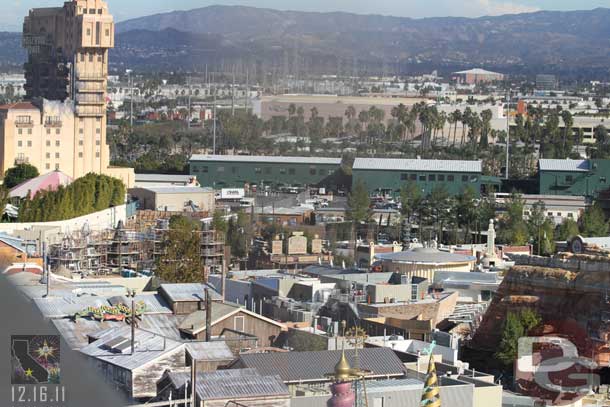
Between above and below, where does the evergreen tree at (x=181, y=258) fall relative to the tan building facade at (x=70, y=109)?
below

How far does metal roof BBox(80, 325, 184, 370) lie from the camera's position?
8170mm

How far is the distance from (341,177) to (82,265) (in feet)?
59.2

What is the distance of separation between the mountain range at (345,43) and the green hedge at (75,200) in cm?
1977

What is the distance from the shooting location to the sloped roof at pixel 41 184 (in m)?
26.1

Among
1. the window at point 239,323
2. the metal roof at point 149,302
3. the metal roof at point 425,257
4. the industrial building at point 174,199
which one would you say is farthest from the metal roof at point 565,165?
the window at point 239,323

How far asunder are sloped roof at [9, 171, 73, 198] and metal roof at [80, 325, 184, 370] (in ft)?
54.5

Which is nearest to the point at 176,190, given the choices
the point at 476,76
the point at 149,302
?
the point at 149,302

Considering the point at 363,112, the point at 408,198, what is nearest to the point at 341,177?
the point at 408,198

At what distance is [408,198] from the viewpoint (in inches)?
1180

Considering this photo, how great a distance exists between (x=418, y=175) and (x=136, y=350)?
25867 mm

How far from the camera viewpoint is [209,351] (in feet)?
30.0

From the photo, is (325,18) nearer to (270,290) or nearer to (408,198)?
(408,198)

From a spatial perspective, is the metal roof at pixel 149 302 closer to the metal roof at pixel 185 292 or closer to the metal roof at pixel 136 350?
the metal roof at pixel 185 292

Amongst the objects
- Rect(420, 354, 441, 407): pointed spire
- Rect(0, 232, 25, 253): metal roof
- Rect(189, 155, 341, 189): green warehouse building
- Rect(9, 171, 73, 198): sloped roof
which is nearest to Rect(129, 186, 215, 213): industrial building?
Rect(9, 171, 73, 198): sloped roof
